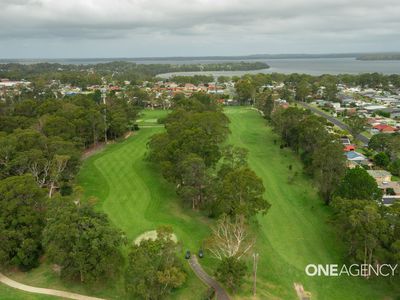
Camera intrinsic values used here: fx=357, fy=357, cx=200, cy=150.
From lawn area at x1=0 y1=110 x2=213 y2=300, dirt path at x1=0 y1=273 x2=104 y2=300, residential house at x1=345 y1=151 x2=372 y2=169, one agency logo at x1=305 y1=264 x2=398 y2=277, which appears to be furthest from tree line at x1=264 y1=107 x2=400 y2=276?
dirt path at x1=0 y1=273 x2=104 y2=300

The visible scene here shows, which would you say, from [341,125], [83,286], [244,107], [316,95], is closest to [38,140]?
[83,286]

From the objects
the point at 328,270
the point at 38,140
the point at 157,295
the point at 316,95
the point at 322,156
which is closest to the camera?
the point at 157,295


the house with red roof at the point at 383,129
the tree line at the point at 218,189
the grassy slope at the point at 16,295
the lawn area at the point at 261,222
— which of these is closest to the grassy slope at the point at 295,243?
the lawn area at the point at 261,222

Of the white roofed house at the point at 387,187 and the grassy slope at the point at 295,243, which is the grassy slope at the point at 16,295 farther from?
the white roofed house at the point at 387,187

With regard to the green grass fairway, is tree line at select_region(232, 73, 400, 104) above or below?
above

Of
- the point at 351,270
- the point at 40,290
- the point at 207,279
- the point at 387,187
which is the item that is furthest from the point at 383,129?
the point at 40,290

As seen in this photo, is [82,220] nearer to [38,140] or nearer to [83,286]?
[83,286]

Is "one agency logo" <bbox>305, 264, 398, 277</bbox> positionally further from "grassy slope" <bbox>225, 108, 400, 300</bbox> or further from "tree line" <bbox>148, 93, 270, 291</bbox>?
"tree line" <bbox>148, 93, 270, 291</bbox>
